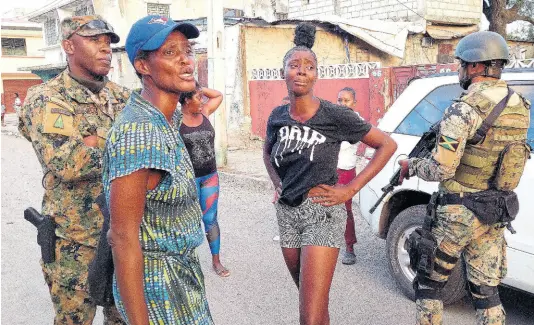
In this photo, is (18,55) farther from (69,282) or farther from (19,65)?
(69,282)

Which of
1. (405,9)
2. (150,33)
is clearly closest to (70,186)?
(150,33)

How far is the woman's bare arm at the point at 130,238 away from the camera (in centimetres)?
154

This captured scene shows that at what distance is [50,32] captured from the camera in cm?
3225

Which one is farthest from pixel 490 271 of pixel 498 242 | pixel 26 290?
pixel 26 290

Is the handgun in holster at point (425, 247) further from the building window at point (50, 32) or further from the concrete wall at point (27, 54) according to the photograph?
the concrete wall at point (27, 54)

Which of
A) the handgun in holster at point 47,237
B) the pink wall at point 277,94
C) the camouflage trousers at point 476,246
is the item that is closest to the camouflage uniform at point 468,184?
the camouflage trousers at point 476,246

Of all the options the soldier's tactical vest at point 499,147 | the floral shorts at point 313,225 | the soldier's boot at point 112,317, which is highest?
the soldier's tactical vest at point 499,147

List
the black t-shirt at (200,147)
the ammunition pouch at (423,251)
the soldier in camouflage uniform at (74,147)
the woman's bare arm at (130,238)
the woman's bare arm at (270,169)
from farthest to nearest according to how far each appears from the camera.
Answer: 1. the black t-shirt at (200,147)
2. the woman's bare arm at (270,169)
3. the ammunition pouch at (423,251)
4. the soldier in camouflage uniform at (74,147)
5. the woman's bare arm at (130,238)

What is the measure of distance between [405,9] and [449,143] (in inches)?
610

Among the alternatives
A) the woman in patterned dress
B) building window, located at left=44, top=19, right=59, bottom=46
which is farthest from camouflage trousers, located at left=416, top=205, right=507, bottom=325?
building window, located at left=44, top=19, right=59, bottom=46

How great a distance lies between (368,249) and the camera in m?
5.39

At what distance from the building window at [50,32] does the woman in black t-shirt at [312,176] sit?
3237cm

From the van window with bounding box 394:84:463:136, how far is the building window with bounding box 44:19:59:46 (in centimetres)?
3170

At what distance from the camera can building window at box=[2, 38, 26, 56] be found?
125ft
